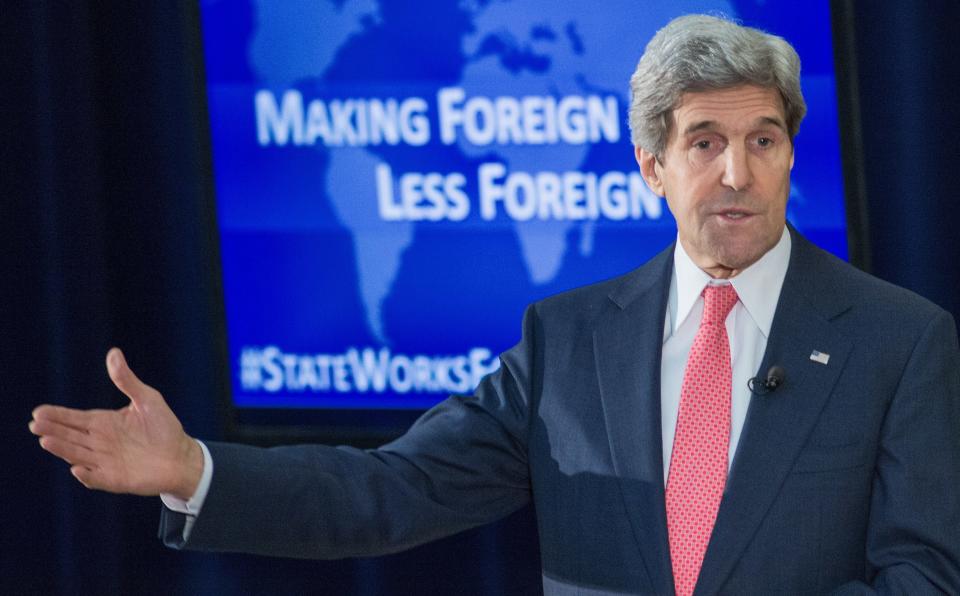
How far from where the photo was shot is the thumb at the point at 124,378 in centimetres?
159

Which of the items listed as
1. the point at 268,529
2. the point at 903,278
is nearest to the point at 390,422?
the point at 903,278

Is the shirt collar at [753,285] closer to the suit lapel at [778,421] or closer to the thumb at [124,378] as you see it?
the suit lapel at [778,421]

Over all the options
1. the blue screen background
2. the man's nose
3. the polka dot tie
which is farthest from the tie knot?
the blue screen background

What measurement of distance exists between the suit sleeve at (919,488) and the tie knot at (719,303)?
0.82ft

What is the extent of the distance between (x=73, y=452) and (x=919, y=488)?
40.9 inches

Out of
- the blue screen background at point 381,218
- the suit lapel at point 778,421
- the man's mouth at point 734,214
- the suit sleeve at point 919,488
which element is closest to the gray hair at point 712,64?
the man's mouth at point 734,214

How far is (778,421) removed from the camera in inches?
66.9

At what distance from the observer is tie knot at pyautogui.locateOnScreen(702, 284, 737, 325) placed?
180cm

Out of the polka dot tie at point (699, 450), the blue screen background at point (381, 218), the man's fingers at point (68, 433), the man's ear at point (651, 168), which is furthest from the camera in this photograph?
the blue screen background at point (381, 218)

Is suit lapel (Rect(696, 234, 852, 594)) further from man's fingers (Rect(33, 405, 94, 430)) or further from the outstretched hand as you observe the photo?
man's fingers (Rect(33, 405, 94, 430))

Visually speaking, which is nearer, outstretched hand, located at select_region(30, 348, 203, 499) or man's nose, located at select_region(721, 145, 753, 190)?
outstretched hand, located at select_region(30, 348, 203, 499)

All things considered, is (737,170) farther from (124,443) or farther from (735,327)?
(124,443)

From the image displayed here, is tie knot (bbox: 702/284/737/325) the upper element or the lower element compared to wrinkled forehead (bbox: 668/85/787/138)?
lower

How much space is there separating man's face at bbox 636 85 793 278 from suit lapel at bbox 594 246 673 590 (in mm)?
111
